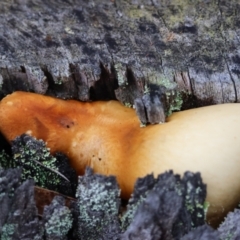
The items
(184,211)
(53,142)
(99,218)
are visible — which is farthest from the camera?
(53,142)

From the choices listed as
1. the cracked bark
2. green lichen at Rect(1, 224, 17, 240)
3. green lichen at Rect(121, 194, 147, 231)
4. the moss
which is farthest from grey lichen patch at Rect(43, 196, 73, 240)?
the cracked bark

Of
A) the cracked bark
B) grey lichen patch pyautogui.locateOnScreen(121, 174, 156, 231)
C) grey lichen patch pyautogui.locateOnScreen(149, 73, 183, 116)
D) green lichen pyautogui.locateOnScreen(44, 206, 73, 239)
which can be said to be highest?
the cracked bark

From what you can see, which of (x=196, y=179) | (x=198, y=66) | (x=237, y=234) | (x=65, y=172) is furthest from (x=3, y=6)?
(x=237, y=234)

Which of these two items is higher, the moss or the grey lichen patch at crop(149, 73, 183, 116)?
the grey lichen patch at crop(149, 73, 183, 116)

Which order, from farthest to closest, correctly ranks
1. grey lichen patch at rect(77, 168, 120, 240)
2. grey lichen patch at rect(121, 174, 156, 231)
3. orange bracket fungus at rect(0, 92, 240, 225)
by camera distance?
orange bracket fungus at rect(0, 92, 240, 225)
grey lichen patch at rect(77, 168, 120, 240)
grey lichen patch at rect(121, 174, 156, 231)

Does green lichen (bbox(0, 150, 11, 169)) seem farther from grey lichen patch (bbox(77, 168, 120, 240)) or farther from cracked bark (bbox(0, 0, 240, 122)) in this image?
grey lichen patch (bbox(77, 168, 120, 240))

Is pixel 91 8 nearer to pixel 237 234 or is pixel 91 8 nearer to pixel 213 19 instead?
pixel 213 19

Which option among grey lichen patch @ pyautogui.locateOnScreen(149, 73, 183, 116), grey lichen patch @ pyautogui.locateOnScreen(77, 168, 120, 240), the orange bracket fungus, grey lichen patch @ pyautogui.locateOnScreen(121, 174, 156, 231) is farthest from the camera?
grey lichen patch @ pyautogui.locateOnScreen(149, 73, 183, 116)
